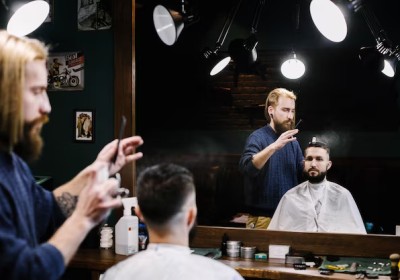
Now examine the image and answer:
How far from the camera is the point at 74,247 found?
1.66 m

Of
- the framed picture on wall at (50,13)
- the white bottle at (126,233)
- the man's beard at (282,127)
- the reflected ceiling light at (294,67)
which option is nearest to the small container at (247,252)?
the white bottle at (126,233)

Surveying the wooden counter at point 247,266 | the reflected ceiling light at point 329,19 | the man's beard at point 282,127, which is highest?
the reflected ceiling light at point 329,19

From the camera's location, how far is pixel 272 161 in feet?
11.6

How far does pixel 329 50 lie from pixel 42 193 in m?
2.17

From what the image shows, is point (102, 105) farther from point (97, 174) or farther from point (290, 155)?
point (97, 174)

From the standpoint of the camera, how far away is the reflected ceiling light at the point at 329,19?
3006mm

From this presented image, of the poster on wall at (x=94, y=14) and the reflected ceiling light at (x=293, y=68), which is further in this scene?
the poster on wall at (x=94, y=14)


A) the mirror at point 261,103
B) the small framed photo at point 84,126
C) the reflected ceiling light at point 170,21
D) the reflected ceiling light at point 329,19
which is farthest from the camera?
the small framed photo at point 84,126

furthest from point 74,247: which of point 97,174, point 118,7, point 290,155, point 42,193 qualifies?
point 118,7

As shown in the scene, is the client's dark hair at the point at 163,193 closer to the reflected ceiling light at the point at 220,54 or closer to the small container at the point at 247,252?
the small container at the point at 247,252

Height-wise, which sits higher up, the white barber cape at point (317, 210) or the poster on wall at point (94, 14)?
the poster on wall at point (94, 14)

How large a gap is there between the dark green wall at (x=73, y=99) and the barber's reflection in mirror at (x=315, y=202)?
1.27 m

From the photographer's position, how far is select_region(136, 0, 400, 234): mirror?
3.31 metres

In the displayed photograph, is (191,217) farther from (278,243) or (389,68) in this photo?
(389,68)
